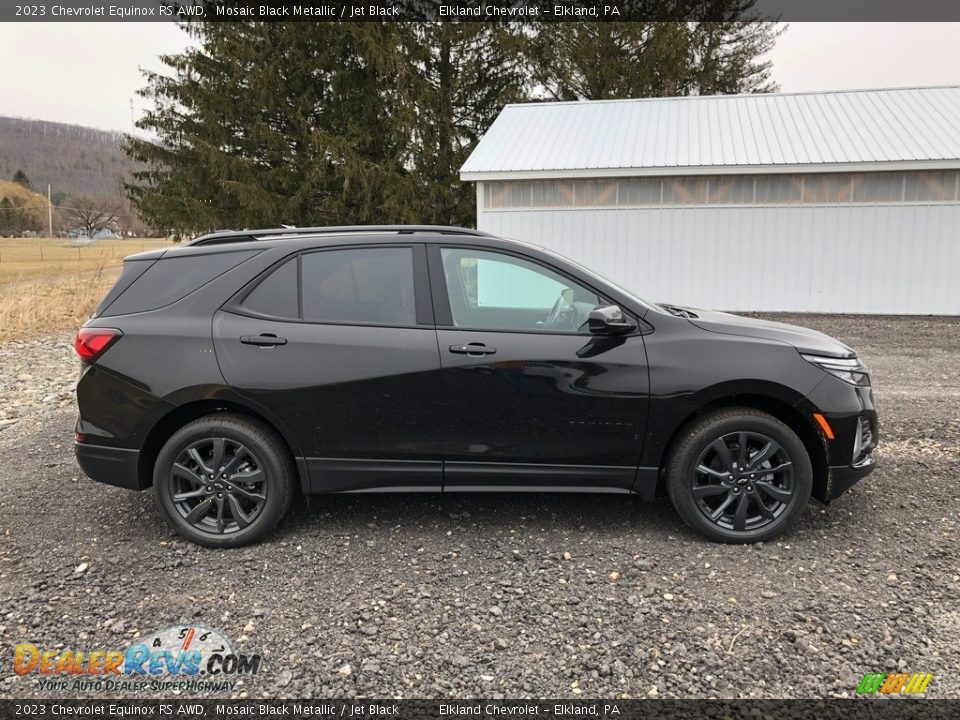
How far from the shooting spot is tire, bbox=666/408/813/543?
364cm

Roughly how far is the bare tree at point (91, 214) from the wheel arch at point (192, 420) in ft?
309

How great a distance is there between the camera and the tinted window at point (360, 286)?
3.79 meters

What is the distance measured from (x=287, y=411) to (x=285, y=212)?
1878 centimetres

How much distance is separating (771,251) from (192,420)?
13.0m

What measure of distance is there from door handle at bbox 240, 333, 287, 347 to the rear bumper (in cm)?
85

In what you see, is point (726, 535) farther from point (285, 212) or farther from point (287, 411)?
point (285, 212)

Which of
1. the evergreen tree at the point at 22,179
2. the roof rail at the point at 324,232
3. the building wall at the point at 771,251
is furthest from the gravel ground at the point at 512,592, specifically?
the evergreen tree at the point at 22,179

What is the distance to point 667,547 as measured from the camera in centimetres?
370

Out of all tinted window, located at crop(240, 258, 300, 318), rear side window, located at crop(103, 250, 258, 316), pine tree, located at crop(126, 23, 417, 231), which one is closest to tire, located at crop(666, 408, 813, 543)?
tinted window, located at crop(240, 258, 300, 318)

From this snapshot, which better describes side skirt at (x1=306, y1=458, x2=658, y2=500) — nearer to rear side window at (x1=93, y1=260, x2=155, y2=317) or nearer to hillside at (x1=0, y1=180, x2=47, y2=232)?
rear side window at (x1=93, y1=260, x2=155, y2=317)

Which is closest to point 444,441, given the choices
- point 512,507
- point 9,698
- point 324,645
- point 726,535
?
point 512,507

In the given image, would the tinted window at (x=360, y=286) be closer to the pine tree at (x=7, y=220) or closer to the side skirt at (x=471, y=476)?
the side skirt at (x=471, y=476)

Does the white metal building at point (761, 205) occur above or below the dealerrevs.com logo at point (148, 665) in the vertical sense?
above

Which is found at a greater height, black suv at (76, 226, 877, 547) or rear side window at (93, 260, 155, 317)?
rear side window at (93, 260, 155, 317)
